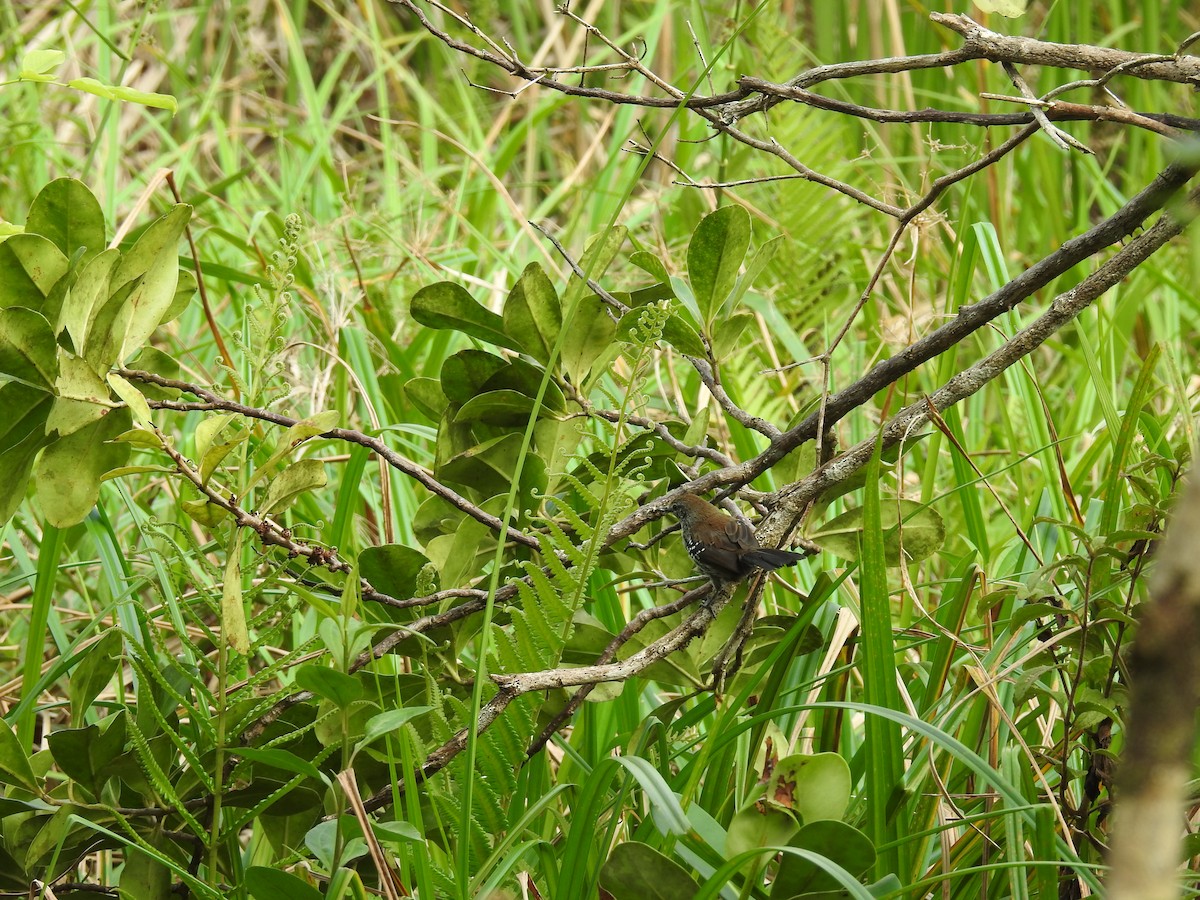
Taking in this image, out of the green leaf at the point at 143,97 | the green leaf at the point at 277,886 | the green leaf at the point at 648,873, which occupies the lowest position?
the green leaf at the point at 277,886

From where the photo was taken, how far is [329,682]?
97 cm

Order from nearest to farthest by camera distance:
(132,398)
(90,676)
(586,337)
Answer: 1. (132,398)
2. (90,676)
3. (586,337)

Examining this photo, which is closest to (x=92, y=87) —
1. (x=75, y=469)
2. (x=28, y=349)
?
(x=28, y=349)

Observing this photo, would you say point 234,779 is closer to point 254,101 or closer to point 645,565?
point 645,565

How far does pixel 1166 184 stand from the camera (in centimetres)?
105

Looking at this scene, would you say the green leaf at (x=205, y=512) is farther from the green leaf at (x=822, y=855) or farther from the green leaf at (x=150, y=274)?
the green leaf at (x=822, y=855)

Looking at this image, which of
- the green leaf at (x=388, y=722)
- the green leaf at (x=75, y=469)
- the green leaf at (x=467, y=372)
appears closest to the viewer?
the green leaf at (x=388, y=722)

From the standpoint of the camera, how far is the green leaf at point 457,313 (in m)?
1.36

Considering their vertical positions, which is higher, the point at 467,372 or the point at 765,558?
the point at 467,372

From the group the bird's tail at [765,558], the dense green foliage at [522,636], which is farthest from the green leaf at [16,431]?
the bird's tail at [765,558]

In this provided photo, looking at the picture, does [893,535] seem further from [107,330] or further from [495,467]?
[107,330]

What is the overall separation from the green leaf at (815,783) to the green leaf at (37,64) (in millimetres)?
1068

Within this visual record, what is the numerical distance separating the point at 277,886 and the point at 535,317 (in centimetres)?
71

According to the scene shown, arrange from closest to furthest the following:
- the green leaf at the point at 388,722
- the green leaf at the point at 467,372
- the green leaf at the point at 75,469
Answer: the green leaf at the point at 388,722 < the green leaf at the point at 75,469 < the green leaf at the point at 467,372
